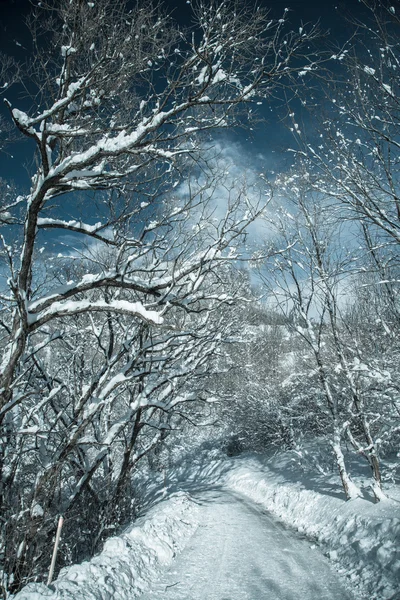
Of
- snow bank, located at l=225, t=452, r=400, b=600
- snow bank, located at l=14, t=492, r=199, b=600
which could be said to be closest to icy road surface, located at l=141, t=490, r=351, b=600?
snow bank, located at l=14, t=492, r=199, b=600

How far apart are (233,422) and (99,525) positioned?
16.7m

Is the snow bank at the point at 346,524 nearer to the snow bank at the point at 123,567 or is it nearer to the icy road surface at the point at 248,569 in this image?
the icy road surface at the point at 248,569

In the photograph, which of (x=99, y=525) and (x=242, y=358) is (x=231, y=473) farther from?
(x=99, y=525)

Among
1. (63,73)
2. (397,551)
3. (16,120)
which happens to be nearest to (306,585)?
(397,551)

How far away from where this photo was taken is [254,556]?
21.0 ft

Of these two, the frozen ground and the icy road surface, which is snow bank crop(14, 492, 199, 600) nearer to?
the frozen ground

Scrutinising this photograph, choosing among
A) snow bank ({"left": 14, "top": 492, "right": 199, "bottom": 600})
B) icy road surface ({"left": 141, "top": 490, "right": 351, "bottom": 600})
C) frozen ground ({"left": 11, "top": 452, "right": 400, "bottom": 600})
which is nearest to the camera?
snow bank ({"left": 14, "top": 492, "right": 199, "bottom": 600})

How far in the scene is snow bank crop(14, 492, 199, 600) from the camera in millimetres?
4129

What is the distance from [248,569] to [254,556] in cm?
74

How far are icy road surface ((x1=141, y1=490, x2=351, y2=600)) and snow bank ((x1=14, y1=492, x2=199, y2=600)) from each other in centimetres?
25

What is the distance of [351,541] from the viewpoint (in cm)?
613

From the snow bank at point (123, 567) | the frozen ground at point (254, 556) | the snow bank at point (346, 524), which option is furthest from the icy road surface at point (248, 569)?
the snow bank at point (346, 524)

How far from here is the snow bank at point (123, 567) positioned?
13.5ft

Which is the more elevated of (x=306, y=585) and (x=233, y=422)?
(x=233, y=422)
